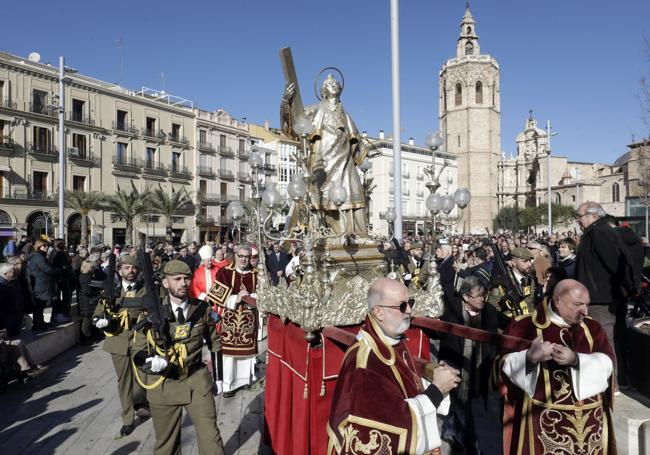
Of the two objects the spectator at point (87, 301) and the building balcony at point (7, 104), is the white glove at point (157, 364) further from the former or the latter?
the building balcony at point (7, 104)

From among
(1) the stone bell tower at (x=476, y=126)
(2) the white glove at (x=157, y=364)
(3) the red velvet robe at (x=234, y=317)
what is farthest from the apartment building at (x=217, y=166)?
(1) the stone bell tower at (x=476, y=126)

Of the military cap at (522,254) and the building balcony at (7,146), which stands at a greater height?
the building balcony at (7,146)

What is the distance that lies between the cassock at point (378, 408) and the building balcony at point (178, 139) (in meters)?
42.3

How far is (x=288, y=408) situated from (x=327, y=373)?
0.74 m

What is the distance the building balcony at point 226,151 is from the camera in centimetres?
4561

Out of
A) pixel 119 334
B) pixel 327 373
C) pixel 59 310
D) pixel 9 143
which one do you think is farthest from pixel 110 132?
pixel 327 373

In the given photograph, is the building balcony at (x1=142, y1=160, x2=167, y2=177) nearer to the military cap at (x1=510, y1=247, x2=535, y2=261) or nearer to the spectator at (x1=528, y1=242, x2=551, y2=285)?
the spectator at (x1=528, y1=242, x2=551, y2=285)

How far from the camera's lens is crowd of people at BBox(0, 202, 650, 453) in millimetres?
2830

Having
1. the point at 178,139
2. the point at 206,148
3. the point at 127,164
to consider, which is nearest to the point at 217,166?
the point at 206,148

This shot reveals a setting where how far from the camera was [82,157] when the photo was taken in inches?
1396

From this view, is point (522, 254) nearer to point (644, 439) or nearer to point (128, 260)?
point (644, 439)

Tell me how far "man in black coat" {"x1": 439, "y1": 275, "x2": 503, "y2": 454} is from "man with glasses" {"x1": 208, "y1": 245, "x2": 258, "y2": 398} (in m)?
2.95

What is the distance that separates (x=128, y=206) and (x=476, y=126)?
61.3 m

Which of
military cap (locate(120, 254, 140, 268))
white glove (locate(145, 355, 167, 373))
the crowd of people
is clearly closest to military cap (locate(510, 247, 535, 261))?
the crowd of people
